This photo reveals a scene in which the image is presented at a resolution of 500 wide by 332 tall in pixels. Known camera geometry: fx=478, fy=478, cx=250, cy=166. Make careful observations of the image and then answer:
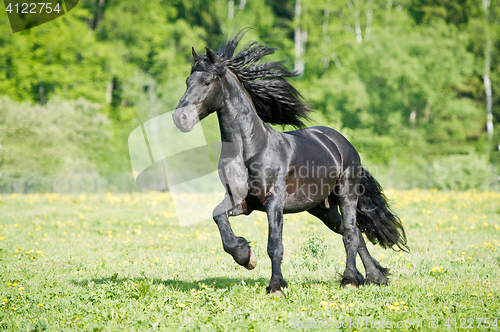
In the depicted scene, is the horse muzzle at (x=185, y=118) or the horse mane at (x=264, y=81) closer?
the horse muzzle at (x=185, y=118)

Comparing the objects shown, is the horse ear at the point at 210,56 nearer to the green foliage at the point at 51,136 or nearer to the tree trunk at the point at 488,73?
the green foliage at the point at 51,136

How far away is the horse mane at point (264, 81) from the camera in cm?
565

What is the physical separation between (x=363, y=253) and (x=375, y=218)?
81cm

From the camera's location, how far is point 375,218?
7.06 meters

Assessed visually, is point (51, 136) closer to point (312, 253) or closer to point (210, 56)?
point (312, 253)

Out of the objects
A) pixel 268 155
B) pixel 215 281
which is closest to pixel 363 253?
pixel 215 281

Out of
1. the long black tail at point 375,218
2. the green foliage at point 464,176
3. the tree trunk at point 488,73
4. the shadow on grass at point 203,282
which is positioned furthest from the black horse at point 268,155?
the tree trunk at point 488,73

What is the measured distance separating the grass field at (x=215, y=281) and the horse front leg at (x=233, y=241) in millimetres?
348

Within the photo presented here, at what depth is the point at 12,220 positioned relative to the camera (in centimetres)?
1276

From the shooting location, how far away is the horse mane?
5.65 m

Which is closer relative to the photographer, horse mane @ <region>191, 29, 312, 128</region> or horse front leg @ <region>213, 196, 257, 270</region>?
horse front leg @ <region>213, 196, 257, 270</region>

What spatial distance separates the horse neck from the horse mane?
0.29 m

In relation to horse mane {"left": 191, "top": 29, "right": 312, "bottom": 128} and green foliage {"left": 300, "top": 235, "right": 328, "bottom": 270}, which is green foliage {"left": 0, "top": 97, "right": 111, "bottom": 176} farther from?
horse mane {"left": 191, "top": 29, "right": 312, "bottom": 128}

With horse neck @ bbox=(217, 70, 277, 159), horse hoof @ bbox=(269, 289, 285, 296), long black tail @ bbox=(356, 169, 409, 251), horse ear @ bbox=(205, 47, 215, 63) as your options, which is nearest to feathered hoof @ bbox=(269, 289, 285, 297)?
horse hoof @ bbox=(269, 289, 285, 296)
